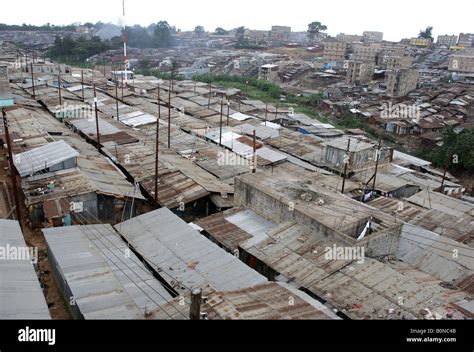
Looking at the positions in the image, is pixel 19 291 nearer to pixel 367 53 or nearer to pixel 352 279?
pixel 352 279

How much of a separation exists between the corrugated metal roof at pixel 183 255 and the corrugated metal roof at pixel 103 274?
650mm

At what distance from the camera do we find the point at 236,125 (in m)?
37.1

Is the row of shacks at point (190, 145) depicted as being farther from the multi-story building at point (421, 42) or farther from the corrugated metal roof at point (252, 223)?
the multi-story building at point (421, 42)

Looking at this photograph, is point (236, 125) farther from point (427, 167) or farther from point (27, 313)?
point (27, 313)

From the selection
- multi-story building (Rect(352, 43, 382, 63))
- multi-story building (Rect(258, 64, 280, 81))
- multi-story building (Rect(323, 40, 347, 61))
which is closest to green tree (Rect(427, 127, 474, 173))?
multi-story building (Rect(258, 64, 280, 81))

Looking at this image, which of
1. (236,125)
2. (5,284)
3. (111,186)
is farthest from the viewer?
(236,125)

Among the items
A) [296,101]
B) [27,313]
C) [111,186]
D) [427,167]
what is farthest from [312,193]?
[296,101]

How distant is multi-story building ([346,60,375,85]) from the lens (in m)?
69.0

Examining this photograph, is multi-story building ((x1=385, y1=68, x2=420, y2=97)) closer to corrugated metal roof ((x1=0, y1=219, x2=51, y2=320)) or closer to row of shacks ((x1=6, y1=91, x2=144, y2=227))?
row of shacks ((x1=6, y1=91, x2=144, y2=227))

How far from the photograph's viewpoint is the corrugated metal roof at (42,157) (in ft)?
63.8

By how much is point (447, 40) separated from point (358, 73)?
82.1 m

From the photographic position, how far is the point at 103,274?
41.7ft

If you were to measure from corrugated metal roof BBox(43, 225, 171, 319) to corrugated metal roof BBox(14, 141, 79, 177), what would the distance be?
18.7 ft
